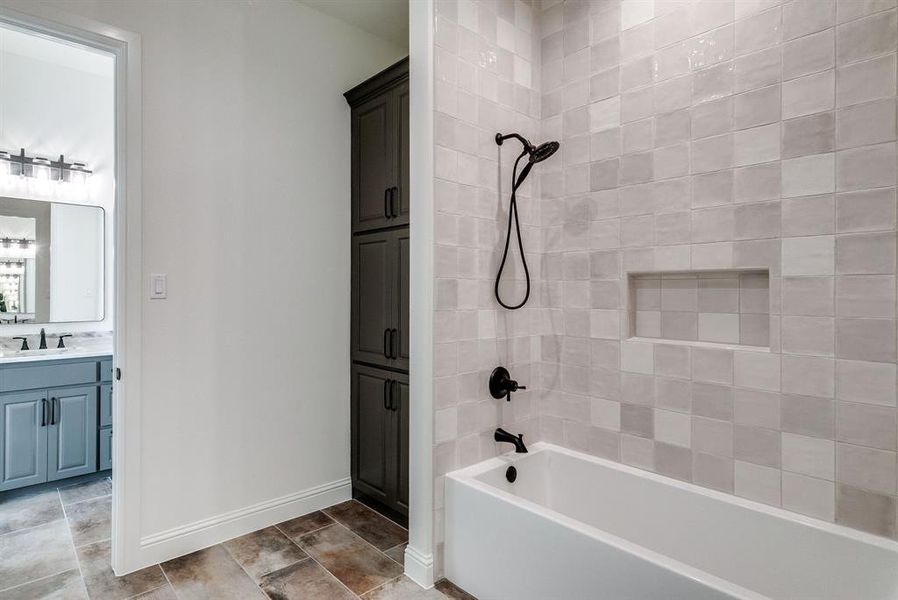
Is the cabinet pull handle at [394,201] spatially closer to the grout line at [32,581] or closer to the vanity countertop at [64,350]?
the grout line at [32,581]

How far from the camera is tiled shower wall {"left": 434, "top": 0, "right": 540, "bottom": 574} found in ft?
6.69

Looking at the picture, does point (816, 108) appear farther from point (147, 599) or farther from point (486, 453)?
point (147, 599)

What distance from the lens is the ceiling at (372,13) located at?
8.66 ft

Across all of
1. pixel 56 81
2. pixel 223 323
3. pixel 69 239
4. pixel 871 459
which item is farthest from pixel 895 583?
pixel 56 81

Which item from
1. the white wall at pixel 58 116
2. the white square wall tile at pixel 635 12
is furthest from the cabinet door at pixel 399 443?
the white wall at pixel 58 116

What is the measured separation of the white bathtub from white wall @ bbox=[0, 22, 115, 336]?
3.29 meters

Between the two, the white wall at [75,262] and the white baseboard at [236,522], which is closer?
the white baseboard at [236,522]

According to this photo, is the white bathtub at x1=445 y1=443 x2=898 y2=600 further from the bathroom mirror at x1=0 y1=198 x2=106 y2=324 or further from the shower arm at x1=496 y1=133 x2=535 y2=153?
the bathroom mirror at x1=0 y1=198 x2=106 y2=324

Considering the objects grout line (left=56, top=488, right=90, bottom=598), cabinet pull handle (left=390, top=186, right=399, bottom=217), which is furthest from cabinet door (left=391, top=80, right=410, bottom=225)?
grout line (left=56, top=488, right=90, bottom=598)

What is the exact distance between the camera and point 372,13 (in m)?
2.73

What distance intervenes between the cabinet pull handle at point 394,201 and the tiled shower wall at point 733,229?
0.57 metres

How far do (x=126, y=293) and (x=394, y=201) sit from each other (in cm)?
127

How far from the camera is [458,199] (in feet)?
6.85

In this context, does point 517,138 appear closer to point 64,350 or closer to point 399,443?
point 399,443
